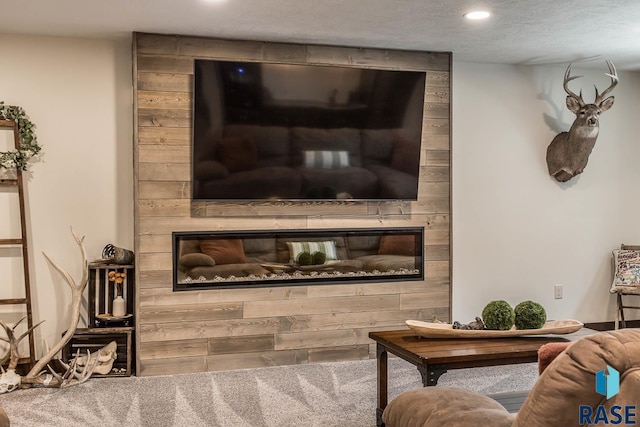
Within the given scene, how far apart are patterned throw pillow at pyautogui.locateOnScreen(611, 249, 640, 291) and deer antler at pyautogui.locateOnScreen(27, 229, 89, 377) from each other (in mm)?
4335

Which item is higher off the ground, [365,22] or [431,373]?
[365,22]

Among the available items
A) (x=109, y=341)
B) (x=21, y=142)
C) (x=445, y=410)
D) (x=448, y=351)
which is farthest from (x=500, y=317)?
(x=21, y=142)

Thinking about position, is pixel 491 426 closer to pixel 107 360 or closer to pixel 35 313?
pixel 107 360

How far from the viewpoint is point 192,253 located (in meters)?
4.87

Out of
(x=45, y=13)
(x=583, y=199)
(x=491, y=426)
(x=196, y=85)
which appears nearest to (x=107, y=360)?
(x=196, y=85)

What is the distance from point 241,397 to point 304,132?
1.90 metres

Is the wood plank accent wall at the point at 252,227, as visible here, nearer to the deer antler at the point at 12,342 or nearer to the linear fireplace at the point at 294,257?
the linear fireplace at the point at 294,257

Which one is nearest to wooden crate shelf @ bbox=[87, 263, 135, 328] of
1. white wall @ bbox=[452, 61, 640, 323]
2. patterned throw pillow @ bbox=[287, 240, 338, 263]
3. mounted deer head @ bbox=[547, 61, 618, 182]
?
patterned throw pillow @ bbox=[287, 240, 338, 263]

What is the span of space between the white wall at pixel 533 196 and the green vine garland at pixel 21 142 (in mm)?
3257

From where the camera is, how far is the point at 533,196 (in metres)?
5.97

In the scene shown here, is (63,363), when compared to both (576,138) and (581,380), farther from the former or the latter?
(576,138)

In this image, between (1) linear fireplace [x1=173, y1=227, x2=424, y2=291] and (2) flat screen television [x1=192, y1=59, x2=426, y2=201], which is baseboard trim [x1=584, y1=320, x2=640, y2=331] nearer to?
(1) linear fireplace [x1=173, y1=227, x2=424, y2=291]

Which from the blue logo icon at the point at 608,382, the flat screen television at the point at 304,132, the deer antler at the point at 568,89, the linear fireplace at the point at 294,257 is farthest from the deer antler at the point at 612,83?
the blue logo icon at the point at 608,382

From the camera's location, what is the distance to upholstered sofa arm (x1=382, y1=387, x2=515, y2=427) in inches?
87.6
